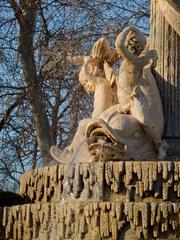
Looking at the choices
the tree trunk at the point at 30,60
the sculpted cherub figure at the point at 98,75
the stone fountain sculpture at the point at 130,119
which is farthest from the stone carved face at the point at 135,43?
the tree trunk at the point at 30,60

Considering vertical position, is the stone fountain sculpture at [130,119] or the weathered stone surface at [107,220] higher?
the stone fountain sculpture at [130,119]

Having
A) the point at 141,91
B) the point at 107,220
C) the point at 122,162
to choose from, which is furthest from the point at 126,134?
the point at 107,220

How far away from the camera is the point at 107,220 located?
22.0ft

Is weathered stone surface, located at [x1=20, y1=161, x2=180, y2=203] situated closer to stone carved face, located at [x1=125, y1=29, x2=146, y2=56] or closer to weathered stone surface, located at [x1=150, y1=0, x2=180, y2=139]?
weathered stone surface, located at [x1=150, y1=0, x2=180, y2=139]

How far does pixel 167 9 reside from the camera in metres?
8.27

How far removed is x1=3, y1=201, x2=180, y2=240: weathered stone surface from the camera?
657cm

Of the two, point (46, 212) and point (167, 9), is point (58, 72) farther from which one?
point (46, 212)

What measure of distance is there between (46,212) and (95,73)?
2.05 metres

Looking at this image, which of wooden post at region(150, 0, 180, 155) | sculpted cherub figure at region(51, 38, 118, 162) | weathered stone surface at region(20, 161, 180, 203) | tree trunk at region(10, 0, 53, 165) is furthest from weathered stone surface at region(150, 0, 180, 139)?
tree trunk at region(10, 0, 53, 165)

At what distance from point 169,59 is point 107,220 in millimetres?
2210

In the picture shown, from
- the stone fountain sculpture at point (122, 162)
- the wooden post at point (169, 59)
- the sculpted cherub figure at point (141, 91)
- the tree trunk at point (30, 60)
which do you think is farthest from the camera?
the tree trunk at point (30, 60)

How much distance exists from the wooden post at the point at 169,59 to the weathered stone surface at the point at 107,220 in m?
1.39

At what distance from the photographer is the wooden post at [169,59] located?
8.01 m

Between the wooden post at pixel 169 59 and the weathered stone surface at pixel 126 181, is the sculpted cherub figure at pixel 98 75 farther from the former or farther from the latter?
the weathered stone surface at pixel 126 181
